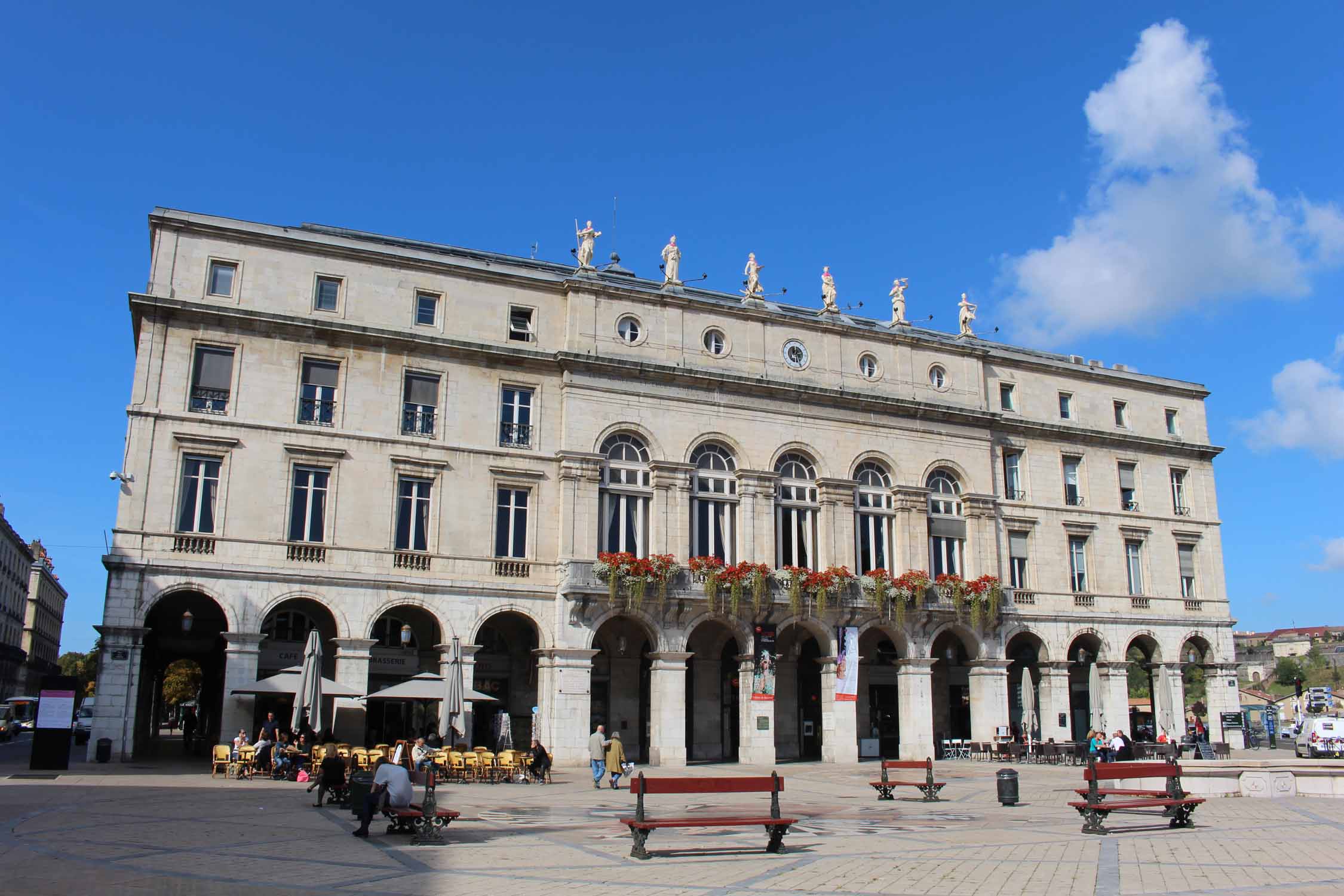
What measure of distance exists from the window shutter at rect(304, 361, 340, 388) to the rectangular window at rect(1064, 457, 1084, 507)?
30.8 meters

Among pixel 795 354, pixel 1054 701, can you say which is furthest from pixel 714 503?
pixel 1054 701

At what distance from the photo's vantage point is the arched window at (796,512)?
4059cm

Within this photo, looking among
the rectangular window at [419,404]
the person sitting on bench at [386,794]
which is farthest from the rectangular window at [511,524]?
the person sitting on bench at [386,794]

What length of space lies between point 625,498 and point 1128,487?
24875 mm

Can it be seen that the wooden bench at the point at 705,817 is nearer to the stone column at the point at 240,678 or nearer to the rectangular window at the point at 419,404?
the stone column at the point at 240,678

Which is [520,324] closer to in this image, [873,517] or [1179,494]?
[873,517]

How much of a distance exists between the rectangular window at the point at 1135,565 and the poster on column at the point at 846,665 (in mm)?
16044

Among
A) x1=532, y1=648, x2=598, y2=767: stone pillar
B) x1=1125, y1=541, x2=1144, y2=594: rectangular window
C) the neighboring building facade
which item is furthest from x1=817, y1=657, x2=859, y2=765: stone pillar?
x1=1125, y1=541, x2=1144, y2=594: rectangular window

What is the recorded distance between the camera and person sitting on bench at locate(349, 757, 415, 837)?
1841cm

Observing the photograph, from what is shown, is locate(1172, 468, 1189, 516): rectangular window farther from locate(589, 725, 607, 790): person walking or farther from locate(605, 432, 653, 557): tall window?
locate(589, 725, 607, 790): person walking

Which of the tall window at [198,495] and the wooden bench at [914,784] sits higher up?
the tall window at [198,495]

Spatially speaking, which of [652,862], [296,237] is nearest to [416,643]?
[296,237]

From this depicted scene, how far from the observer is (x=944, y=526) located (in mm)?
43719

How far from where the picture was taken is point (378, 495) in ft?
117
